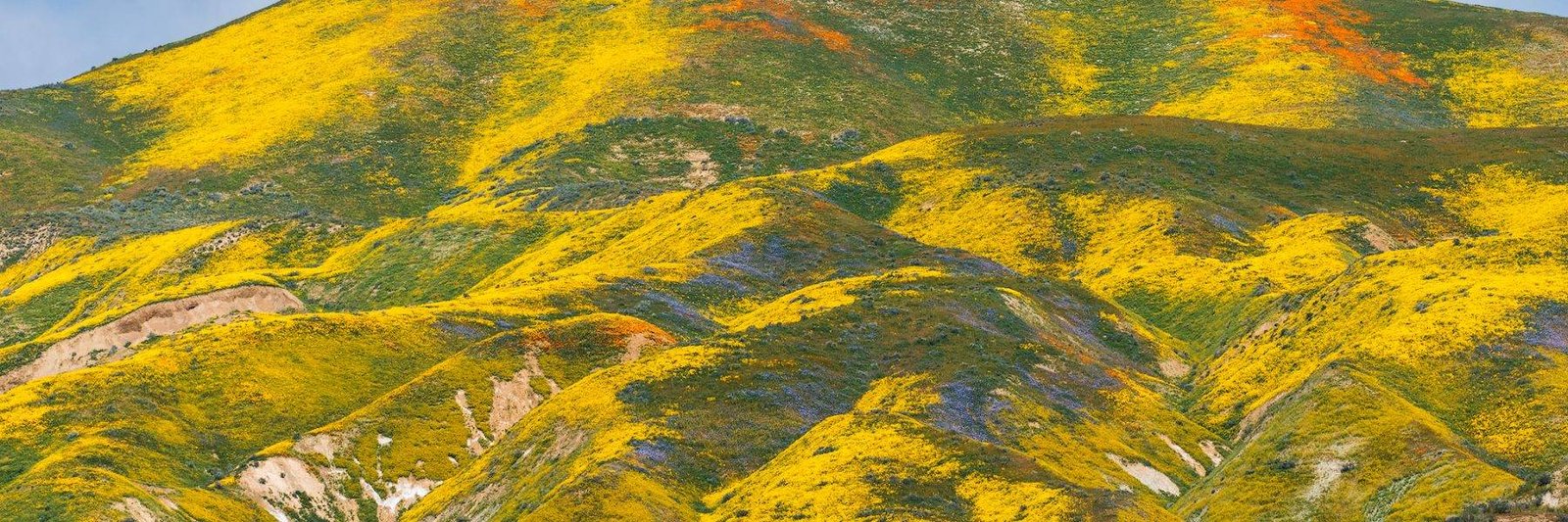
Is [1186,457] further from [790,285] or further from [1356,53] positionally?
[1356,53]

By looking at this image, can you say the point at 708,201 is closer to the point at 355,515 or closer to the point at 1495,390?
the point at 355,515

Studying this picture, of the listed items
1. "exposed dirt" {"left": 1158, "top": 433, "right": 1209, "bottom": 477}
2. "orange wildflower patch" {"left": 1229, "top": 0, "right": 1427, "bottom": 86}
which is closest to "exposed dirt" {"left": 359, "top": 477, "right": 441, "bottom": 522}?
"exposed dirt" {"left": 1158, "top": 433, "right": 1209, "bottom": 477}

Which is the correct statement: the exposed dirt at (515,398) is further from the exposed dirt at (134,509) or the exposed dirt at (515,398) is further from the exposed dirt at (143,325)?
the exposed dirt at (143,325)

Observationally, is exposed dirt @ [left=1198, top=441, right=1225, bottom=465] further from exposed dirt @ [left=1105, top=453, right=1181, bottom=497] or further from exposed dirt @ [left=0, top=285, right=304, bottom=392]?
exposed dirt @ [left=0, top=285, right=304, bottom=392]

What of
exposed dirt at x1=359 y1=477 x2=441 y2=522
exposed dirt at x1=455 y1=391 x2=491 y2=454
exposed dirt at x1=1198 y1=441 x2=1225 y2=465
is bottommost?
exposed dirt at x1=1198 y1=441 x2=1225 y2=465

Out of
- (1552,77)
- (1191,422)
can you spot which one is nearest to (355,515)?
(1191,422)

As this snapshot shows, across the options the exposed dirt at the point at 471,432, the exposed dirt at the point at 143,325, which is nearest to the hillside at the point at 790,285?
the exposed dirt at the point at 471,432

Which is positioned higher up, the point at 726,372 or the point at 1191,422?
the point at 726,372
